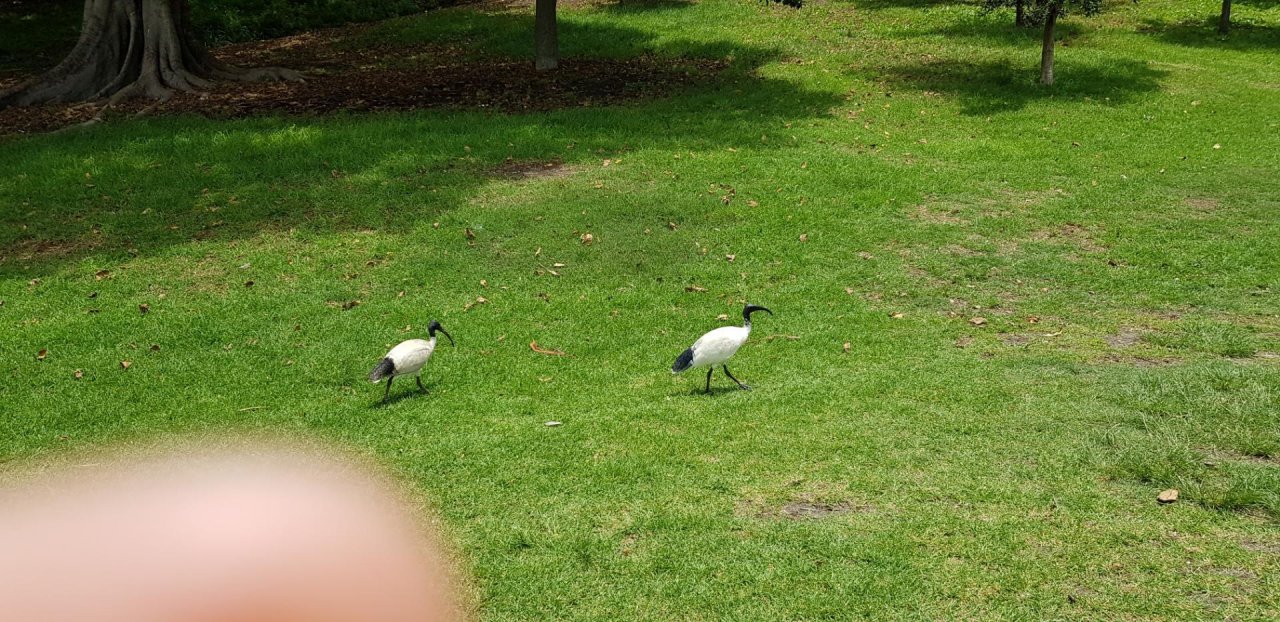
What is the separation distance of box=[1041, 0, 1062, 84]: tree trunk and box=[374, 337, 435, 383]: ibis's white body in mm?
15591

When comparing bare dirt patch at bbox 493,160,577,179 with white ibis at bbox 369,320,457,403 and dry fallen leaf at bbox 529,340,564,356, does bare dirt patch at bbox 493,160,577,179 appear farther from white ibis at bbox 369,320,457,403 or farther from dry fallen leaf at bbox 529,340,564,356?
white ibis at bbox 369,320,457,403

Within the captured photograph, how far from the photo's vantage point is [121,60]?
2148 cm

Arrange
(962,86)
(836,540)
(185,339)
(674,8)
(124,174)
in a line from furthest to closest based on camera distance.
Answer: (674,8), (962,86), (124,174), (185,339), (836,540)

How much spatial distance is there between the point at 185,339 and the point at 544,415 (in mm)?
4502

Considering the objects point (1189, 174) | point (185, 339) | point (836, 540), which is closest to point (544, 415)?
point (836, 540)

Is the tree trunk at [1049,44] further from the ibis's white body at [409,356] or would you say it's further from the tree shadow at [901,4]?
the ibis's white body at [409,356]

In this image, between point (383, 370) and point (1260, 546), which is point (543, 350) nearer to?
point (383, 370)

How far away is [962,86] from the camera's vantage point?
22.1 meters

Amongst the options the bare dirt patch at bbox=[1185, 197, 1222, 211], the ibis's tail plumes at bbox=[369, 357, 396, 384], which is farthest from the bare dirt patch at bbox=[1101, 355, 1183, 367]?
the ibis's tail plumes at bbox=[369, 357, 396, 384]

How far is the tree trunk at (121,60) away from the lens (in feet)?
68.3

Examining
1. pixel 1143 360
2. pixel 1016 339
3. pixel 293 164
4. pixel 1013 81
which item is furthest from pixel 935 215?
pixel 293 164

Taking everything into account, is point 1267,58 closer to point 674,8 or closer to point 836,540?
point 674,8

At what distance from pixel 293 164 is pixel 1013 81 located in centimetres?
1474

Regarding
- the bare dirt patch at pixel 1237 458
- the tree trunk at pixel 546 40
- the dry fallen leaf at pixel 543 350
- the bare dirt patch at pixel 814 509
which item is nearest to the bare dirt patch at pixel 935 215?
the dry fallen leaf at pixel 543 350
